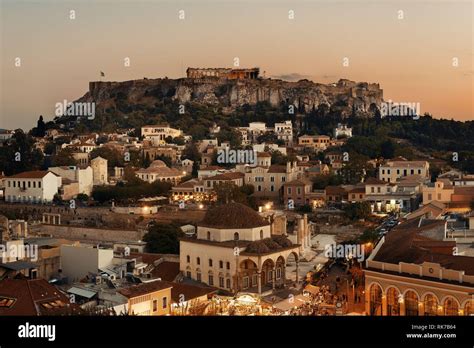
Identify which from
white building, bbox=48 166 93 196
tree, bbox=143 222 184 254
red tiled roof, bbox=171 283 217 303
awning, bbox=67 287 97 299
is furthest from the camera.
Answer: white building, bbox=48 166 93 196

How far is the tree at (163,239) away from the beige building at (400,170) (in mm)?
8036

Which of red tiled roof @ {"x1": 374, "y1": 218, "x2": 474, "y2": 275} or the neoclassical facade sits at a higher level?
red tiled roof @ {"x1": 374, "y1": 218, "x2": 474, "y2": 275}

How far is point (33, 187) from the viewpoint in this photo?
64.1ft

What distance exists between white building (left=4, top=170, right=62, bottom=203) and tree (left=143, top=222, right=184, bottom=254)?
631 centimetres

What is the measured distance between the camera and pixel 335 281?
1058cm

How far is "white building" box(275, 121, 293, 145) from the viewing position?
29875 mm

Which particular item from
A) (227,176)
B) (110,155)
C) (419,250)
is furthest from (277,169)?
(419,250)

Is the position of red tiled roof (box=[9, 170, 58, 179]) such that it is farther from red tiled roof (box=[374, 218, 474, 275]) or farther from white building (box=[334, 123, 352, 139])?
white building (box=[334, 123, 352, 139])

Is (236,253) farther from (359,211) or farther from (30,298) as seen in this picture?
(359,211)

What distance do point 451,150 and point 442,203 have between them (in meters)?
12.1

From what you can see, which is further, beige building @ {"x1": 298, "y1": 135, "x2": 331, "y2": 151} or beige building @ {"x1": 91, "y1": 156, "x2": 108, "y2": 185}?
beige building @ {"x1": 298, "y1": 135, "x2": 331, "y2": 151}

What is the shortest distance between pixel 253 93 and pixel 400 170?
67.3 ft

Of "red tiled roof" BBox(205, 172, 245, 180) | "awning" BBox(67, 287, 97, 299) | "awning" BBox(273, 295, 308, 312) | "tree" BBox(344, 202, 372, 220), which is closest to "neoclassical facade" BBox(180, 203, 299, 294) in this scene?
"awning" BBox(273, 295, 308, 312)
